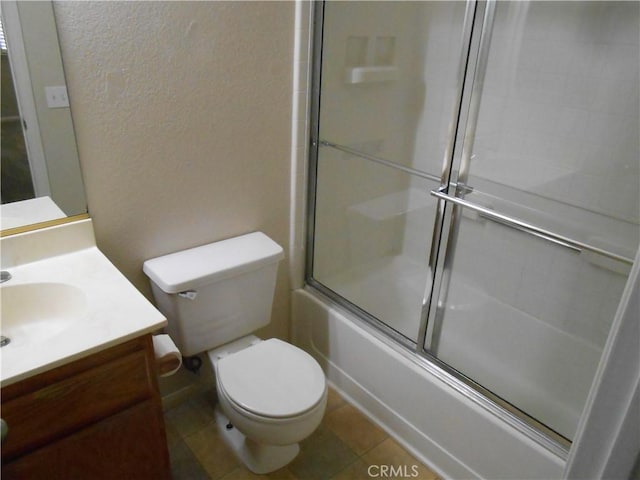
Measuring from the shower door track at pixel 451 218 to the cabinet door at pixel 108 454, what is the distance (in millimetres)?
941

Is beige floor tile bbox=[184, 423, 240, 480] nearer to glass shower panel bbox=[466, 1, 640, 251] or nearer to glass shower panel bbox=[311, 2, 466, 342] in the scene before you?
glass shower panel bbox=[311, 2, 466, 342]

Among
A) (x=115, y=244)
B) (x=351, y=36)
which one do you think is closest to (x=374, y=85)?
(x=351, y=36)

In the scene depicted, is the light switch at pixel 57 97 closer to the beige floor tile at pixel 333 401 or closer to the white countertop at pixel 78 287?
the white countertop at pixel 78 287

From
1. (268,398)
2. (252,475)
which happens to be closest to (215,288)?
(268,398)

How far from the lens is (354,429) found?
6.88ft

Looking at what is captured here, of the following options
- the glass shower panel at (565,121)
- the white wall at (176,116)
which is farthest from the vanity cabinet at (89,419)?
the glass shower panel at (565,121)

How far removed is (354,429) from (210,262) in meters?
0.91

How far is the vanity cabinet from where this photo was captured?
118 cm

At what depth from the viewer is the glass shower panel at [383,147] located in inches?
86.0

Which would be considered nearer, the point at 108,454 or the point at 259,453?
the point at 108,454

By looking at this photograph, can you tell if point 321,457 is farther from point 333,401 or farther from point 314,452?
point 333,401

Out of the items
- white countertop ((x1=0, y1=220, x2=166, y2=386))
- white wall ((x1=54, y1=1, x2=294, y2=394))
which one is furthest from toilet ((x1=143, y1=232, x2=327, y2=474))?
white countertop ((x1=0, y1=220, x2=166, y2=386))

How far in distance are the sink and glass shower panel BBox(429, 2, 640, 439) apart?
4.13 ft

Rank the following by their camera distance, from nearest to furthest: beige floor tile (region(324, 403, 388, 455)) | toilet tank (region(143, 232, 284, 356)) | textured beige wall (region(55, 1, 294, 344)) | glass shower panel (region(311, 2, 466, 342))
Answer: textured beige wall (region(55, 1, 294, 344)), toilet tank (region(143, 232, 284, 356)), beige floor tile (region(324, 403, 388, 455)), glass shower panel (region(311, 2, 466, 342))
